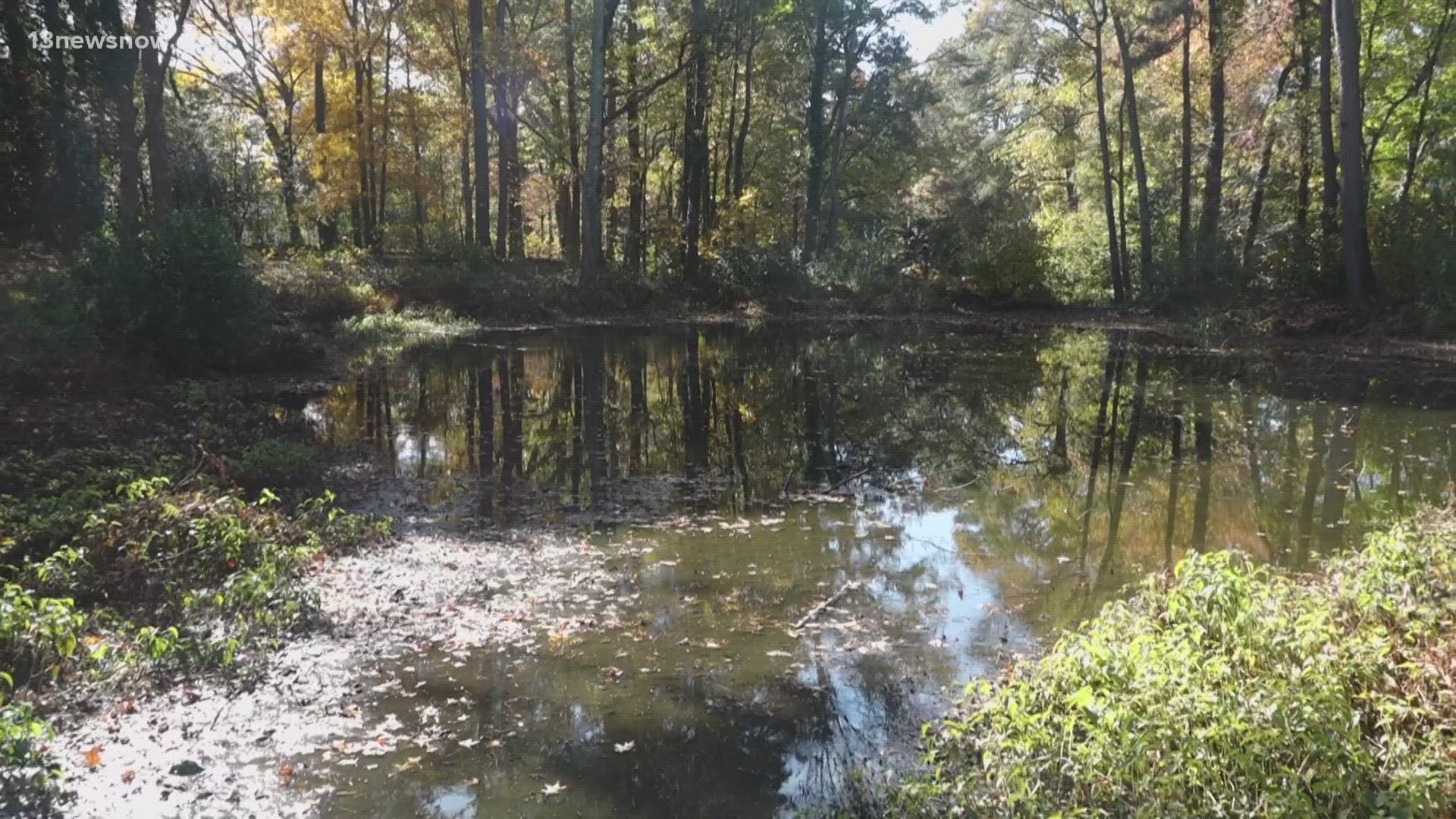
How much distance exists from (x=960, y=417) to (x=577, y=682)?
8958 millimetres

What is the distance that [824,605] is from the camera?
592 centimetres

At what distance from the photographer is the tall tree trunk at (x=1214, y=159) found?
23.4 metres

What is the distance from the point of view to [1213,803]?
3.10m

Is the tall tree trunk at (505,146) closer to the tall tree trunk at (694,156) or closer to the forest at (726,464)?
the forest at (726,464)

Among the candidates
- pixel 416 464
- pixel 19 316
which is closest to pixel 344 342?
pixel 19 316

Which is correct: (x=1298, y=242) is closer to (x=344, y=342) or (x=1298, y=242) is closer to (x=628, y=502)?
(x=628, y=502)

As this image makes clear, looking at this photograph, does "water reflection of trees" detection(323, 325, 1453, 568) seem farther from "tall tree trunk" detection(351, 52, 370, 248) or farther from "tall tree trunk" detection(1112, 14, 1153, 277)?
"tall tree trunk" detection(351, 52, 370, 248)

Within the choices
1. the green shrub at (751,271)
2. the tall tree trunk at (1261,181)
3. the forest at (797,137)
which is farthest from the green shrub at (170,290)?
the tall tree trunk at (1261,181)

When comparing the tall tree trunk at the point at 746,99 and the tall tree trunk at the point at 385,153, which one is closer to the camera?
the tall tree trunk at the point at 746,99

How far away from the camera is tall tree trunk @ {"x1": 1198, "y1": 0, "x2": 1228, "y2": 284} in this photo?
76.9ft

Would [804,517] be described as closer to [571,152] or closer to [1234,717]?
[1234,717]

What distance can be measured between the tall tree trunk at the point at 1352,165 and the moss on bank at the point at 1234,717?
55.7 ft

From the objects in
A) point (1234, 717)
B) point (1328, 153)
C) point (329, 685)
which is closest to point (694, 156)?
point (1328, 153)

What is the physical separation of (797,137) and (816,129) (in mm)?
6024
